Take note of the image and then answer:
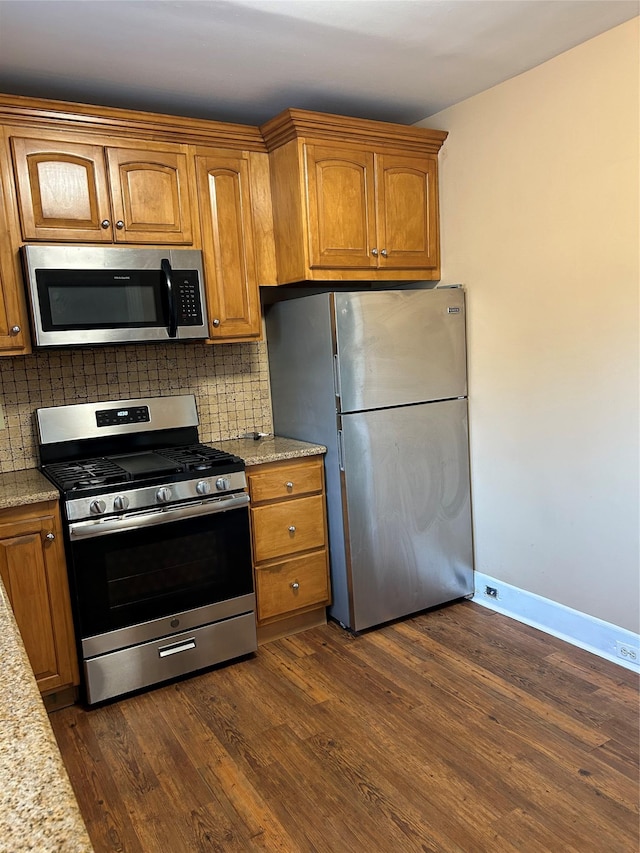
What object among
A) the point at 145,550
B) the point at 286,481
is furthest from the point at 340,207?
the point at 145,550

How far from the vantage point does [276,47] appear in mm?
2359

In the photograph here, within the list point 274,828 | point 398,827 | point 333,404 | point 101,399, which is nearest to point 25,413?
point 101,399

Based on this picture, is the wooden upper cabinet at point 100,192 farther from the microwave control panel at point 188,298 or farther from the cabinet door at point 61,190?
the microwave control panel at point 188,298

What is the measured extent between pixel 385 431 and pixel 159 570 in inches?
46.5

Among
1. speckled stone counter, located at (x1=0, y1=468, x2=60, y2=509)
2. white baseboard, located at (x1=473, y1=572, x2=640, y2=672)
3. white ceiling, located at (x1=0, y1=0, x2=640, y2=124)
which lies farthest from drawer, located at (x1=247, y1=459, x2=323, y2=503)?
white ceiling, located at (x1=0, y1=0, x2=640, y2=124)

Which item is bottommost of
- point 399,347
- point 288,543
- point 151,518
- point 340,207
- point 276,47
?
point 288,543

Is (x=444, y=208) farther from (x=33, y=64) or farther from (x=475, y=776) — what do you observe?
(x=475, y=776)

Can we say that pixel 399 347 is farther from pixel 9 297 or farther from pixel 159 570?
pixel 9 297

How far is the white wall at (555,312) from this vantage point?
2.49 m

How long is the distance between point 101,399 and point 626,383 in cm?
228

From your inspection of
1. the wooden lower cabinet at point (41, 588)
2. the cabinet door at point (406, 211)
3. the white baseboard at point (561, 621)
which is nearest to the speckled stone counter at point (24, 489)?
the wooden lower cabinet at point (41, 588)

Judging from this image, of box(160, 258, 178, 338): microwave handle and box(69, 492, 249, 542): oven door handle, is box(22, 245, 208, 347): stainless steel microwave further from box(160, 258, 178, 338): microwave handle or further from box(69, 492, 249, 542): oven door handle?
box(69, 492, 249, 542): oven door handle

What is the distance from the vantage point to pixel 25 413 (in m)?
2.86

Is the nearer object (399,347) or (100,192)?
(100,192)
